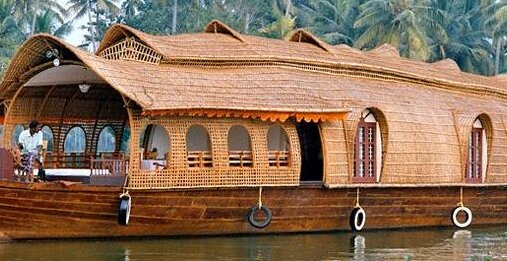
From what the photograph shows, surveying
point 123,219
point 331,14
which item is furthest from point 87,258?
point 331,14

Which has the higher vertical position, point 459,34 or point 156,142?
point 459,34

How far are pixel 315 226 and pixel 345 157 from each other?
95 cm

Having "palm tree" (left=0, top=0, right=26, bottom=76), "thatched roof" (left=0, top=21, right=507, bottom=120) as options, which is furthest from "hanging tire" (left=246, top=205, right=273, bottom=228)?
"palm tree" (left=0, top=0, right=26, bottom=76)

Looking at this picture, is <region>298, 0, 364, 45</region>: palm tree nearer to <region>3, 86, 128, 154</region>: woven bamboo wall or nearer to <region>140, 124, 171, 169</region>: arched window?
<region>3, 86, 128, 154</region>: woven bamboo wall

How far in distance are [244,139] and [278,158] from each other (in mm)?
1155

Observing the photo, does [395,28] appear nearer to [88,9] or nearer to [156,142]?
[88,9]

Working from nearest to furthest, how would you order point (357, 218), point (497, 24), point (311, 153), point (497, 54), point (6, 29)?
point (357, 218) → point (311, 153) → point (6, 29) → point (497, 24) → point (497, 54)

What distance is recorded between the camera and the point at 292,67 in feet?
44.7

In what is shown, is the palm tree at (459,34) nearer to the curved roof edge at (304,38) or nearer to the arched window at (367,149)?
the curved roof edge at (304,38)

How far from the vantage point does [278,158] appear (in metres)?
12.8

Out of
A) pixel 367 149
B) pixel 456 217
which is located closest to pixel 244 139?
pixel 367 149

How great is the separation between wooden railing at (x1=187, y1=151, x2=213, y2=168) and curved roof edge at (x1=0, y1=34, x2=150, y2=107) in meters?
1.11

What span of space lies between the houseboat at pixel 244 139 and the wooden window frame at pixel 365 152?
0.8 inches

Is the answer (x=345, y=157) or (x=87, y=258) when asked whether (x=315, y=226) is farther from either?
(x=87, y=258)
